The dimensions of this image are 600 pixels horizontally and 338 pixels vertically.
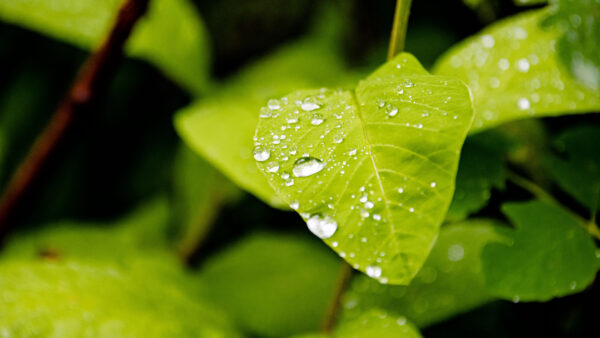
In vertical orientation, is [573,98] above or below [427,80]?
below

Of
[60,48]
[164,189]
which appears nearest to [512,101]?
[164,189]

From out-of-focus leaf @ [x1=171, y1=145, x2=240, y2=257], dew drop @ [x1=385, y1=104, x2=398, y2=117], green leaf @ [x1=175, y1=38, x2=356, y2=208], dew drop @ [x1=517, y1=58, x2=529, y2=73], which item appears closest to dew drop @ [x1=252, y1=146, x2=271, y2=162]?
dew drop @ [x1=385, y1=104, x2=398, y2=117]

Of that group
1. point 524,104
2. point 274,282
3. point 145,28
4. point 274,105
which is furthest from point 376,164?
point 145,28

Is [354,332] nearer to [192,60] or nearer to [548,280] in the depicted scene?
[548,280]

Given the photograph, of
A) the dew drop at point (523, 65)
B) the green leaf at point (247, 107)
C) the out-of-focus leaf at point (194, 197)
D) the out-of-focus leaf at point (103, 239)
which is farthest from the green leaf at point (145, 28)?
the dew drop at point (523, 65)

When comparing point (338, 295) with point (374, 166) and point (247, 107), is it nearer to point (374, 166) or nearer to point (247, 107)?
point (374, 166)

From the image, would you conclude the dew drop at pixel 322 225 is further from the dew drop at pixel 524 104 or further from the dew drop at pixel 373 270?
the dew drop at pixel 524 104

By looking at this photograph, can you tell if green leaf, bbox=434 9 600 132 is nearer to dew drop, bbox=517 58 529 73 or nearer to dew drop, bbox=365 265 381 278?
dew drop, bbox=517 58 529 73
